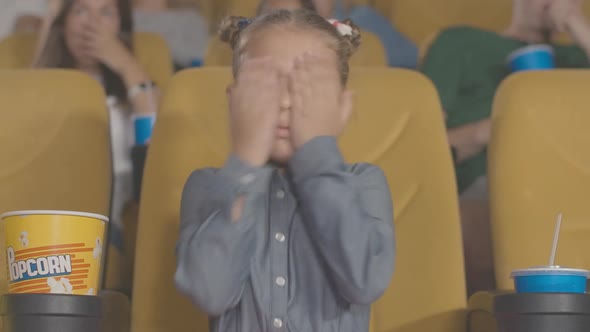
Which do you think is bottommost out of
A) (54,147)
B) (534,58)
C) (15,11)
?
(54,147)

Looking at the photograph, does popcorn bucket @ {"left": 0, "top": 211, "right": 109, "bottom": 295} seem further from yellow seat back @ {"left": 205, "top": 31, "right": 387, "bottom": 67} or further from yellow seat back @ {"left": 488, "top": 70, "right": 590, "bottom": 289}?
yellow seat back @ {"left": 205, "top": 31, "right": 387, "bottom": 67}

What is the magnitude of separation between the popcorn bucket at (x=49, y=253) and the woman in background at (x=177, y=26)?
1420 mm

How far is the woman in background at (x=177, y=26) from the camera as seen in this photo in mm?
2422

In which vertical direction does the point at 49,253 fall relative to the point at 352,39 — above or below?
below

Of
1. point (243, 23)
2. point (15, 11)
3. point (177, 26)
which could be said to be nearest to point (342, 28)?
point (243, 23)

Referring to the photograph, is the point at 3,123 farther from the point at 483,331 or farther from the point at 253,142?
the point at 483,331

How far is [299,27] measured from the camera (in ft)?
3.60

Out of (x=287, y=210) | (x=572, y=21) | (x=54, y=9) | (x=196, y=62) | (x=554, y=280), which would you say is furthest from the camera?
(x=196, y=62)

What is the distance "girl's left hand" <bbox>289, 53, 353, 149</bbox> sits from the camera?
1.04 meters

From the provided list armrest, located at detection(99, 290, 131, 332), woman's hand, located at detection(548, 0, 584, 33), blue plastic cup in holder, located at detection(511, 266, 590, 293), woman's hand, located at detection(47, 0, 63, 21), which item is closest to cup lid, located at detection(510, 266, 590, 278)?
blue plastic cup in holder, located at detection(511, 266, 590, 293)

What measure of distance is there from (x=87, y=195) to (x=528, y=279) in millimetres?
639

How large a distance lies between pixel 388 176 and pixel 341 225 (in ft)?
1.16

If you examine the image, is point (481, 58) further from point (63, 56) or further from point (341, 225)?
point (341, 225)

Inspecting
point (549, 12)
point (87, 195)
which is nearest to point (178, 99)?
point (87, 195)
